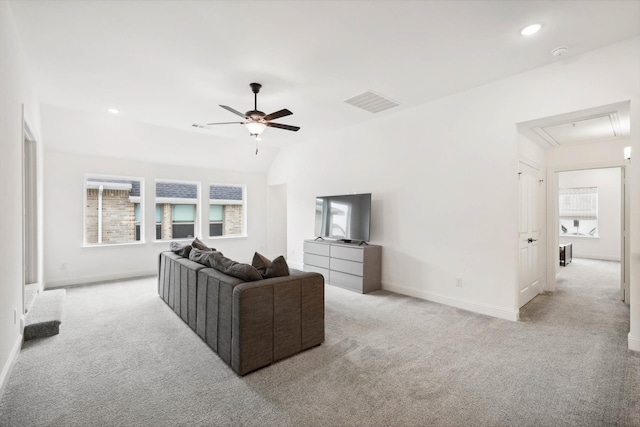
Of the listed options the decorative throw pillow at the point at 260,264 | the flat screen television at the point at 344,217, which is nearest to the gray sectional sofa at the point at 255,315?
the decorative throw pillow at the point at 260,264

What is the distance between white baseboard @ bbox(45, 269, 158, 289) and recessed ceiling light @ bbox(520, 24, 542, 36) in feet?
23.2

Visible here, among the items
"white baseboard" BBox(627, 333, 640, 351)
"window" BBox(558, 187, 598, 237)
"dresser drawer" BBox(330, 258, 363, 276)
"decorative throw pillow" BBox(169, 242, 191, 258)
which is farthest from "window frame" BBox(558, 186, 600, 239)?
"decorative throw pillow" BBox(169, 242, 191, 258)

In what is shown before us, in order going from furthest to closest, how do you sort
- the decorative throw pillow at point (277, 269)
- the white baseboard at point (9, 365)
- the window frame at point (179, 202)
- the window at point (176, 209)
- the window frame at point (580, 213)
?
the window frame at point (580, 213) < the window at point (176, 209) < the window frame at point (179, 202) < the decorative throw pillow at point (277, 269) < the white baseboard at point (9, 365)

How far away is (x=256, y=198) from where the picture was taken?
8.10m

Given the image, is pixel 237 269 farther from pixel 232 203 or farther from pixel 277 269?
pixel 232 203

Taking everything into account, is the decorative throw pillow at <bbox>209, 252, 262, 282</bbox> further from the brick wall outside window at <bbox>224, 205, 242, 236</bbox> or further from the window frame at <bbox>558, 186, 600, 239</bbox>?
the window frame at <bbox>558, 186, 600, 239</bbox>

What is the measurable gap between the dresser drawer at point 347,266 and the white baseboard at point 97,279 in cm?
391

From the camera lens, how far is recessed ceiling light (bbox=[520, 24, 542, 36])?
8.51 feet

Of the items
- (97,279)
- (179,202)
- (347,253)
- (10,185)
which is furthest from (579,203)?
(97,279)

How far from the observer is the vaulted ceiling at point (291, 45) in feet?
7.84

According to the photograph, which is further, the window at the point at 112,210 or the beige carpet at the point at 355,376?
the window at the point at 112,210

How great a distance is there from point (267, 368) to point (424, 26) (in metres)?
3.26

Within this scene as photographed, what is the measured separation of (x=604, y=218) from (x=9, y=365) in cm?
1203

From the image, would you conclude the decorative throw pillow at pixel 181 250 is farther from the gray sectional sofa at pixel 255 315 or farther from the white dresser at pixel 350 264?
the white dresser at pixel 350 264
